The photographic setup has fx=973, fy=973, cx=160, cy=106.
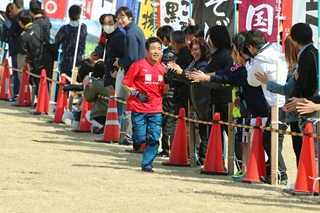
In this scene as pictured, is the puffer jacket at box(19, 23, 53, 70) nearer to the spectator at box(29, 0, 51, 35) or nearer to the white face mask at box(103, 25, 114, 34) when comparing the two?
the spectator at box(29, 0, 51, 35)

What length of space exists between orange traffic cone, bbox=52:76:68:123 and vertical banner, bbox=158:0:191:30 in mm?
2997

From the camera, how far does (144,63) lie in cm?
1345

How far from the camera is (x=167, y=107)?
52.6ft

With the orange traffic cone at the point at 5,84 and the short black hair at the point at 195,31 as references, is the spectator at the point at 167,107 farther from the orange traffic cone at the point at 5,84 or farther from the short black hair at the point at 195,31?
the orange traffic cone at the point at 5,84

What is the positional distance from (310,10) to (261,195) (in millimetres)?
4802

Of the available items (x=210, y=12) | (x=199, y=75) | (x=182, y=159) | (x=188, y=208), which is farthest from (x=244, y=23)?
(x=188, y=208)

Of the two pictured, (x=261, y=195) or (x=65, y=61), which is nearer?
(x=261, y=195)

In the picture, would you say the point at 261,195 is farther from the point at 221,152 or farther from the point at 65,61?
the point at 65,61

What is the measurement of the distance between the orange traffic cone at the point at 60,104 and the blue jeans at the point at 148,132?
23.3 ft

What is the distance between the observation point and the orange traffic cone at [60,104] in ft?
67.6

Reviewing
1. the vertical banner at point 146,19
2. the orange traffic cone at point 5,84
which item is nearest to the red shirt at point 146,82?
the vertical banner at point 146,19

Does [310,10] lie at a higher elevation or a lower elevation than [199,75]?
higher

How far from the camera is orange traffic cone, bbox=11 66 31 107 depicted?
914 inches

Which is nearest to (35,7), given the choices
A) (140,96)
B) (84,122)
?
(84,122)
